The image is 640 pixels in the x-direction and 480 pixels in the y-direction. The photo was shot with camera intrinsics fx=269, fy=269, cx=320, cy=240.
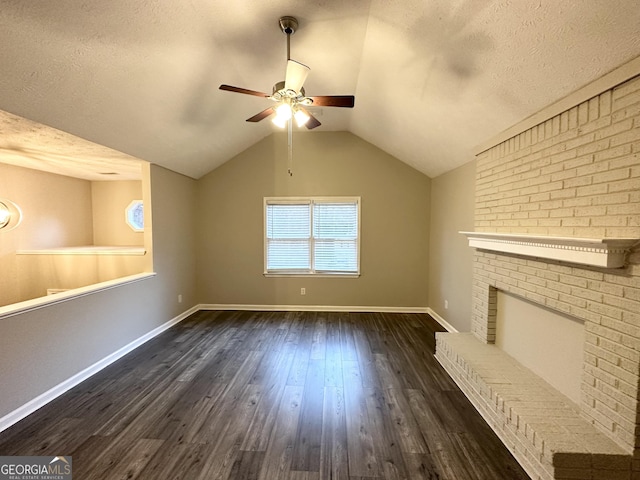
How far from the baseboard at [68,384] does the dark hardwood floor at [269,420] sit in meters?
0.07

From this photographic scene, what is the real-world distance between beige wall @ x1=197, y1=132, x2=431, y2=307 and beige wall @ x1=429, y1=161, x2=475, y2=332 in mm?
231

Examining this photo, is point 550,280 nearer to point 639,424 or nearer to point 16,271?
point 639,424

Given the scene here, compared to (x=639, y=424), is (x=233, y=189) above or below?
above

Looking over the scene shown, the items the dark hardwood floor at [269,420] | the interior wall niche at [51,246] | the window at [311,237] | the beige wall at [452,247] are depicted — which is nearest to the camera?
the dark hardwood floor at [269,420]

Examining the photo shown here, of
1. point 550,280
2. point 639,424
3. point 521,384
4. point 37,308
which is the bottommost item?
point 521,384

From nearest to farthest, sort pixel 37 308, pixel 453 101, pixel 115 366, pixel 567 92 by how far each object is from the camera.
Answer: pixel 567 92 < pixel 37 308 < pixel 453 101 < pixel 115 366

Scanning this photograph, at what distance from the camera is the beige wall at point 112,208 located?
5.24 m

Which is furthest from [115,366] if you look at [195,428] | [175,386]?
[195,428]

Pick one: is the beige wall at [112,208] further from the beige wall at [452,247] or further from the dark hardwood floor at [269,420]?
the beige wall at [452,247]

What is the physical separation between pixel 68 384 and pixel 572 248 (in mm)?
4292

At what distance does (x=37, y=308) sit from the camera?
7.48ft

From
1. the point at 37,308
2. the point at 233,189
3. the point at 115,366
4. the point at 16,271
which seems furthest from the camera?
the point at 233,189

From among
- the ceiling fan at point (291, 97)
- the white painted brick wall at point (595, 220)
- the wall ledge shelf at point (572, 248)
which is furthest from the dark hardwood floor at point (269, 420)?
the ceiling fan at point (291, 97)

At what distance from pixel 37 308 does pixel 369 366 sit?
3126mm
